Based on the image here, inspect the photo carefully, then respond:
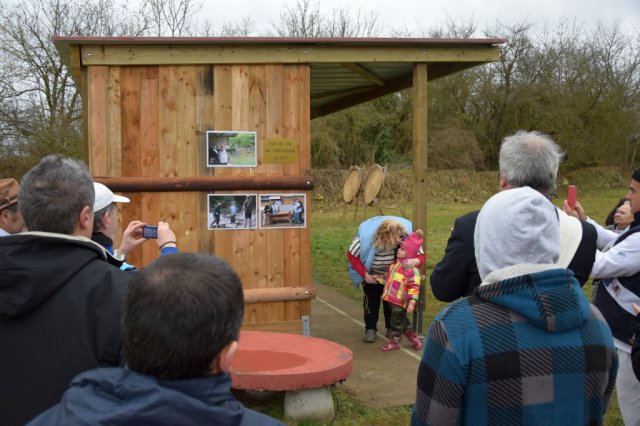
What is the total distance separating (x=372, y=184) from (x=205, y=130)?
17.7 metres

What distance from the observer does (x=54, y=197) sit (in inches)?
87.6

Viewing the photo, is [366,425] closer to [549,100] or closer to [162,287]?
[162,287]

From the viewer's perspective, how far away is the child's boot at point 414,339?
22.6ft

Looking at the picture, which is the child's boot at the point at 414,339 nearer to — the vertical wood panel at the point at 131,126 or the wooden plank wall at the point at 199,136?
the wooden plank wall at the point at 199,136

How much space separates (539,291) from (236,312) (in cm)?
96

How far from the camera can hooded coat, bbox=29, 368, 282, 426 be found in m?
1.36

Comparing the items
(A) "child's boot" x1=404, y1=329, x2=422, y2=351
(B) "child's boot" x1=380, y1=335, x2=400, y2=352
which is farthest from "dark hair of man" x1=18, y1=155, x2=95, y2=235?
(A) "child's boot" x1=404, y1=329, x2=422, y2=351

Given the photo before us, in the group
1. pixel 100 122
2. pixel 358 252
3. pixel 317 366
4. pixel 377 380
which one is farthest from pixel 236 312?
pixel 358 252

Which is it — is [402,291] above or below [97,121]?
below

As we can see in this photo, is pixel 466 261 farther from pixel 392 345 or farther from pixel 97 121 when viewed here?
pixel 97 121

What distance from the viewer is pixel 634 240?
12.8 feet

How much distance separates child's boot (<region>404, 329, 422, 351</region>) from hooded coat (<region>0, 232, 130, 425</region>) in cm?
511

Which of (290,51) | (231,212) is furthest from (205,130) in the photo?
(290,51)

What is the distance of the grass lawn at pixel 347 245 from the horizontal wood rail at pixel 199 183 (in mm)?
1936
